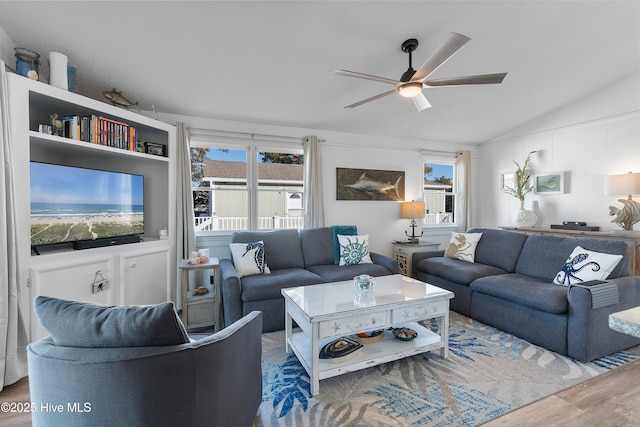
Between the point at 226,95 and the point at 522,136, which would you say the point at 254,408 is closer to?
the point at 226,95

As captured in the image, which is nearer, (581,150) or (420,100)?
(420,100)

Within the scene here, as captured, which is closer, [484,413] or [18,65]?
[484,413]

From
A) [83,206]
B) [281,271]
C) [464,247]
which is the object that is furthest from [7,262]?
[464,247]

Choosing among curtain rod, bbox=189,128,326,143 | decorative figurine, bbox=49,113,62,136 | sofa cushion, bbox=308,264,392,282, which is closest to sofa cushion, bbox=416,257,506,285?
sofa cushion, bbox=308,264,392,282

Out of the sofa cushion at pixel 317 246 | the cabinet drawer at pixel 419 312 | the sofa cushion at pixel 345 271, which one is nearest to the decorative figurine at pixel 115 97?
the sofa cushion at pixel 317 246

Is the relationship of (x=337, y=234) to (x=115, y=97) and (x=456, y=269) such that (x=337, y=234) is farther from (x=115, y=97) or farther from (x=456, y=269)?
(x=115, y=97)

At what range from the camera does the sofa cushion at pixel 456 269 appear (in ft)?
9.87

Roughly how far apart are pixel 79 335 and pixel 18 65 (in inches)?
91.5

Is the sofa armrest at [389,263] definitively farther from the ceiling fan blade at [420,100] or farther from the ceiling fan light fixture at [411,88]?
the ceiling fan light fixture at [411,88]

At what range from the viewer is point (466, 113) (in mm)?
4227

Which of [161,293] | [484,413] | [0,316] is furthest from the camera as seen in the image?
[161,293]

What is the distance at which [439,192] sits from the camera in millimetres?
5262

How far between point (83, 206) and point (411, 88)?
3078 millimetres

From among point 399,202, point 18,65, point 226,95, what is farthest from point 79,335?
point 399,202
